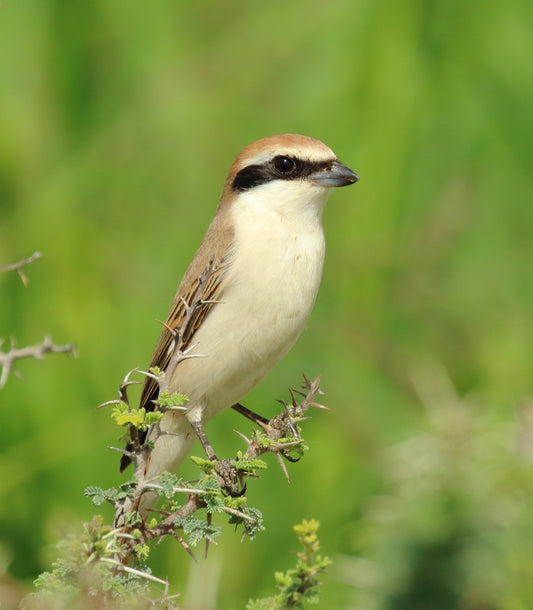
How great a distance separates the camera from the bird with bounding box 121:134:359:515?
8.17 ft

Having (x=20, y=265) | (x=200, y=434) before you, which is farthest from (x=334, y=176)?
(x=20, y=265)

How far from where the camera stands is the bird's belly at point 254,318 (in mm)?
2471

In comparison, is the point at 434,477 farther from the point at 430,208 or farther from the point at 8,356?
the point at 430,208

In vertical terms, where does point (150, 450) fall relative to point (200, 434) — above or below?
above

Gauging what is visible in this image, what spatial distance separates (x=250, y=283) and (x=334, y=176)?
1.53 ft

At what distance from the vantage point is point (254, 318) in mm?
2484

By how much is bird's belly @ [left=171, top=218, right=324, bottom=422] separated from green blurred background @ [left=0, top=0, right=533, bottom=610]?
19.1 inches

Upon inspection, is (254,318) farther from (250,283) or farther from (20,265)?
(20,265)

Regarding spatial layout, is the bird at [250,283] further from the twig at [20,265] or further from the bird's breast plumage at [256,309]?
the twig at [20,265]

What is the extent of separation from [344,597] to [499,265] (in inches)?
69.5

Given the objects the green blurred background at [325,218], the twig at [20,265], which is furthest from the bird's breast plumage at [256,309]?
the twig at [20,265]

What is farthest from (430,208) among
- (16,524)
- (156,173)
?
(16,524)

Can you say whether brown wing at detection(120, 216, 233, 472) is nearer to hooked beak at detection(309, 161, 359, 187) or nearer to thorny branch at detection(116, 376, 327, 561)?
hooked beak at detection(309, 161, 359, 187)

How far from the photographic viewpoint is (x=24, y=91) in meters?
3.48
